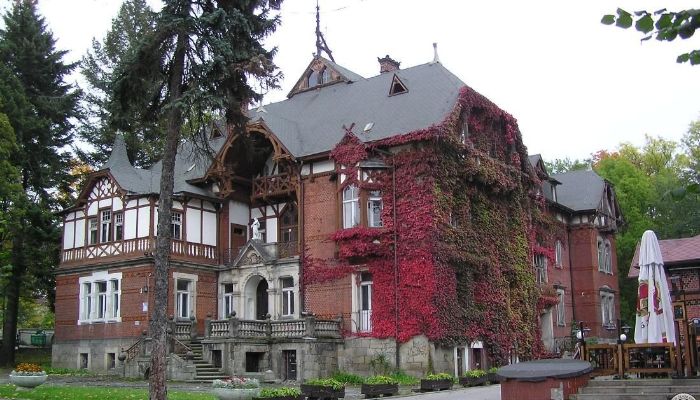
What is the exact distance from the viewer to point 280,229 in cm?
3441

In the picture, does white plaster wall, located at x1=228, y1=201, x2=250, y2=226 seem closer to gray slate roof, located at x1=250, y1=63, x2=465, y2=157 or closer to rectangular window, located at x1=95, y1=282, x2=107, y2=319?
gray slate roof, located at x1=250, y1=63, x2=465, y2=157

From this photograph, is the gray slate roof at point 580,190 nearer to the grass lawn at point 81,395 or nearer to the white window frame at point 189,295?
the white window frame at point 189,295

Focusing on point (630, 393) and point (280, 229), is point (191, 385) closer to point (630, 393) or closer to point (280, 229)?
point (280, 229)

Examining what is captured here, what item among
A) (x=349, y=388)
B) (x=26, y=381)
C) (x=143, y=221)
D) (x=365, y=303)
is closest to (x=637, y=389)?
(x=349, y=388)

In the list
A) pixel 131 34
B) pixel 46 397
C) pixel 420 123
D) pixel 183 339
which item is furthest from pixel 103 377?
pixel 131 34

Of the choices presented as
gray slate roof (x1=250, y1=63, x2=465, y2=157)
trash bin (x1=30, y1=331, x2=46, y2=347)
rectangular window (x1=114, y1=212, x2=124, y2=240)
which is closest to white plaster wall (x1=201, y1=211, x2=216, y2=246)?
rectangular window (x1=114, y1=212, x2=124, y2=240)

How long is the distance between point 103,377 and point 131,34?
26177 millimetres

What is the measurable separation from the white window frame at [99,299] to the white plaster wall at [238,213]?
5.57m

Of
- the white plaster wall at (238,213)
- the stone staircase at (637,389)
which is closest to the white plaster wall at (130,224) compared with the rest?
the white plaster wall at (238,213)

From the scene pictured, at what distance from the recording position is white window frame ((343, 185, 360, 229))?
30.6 m

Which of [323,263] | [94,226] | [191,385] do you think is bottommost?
[191,385]

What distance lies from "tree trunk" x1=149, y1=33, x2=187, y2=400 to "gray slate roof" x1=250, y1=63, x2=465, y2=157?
12.7 metres

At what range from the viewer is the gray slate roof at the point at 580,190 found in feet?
146

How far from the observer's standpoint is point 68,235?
119ft
